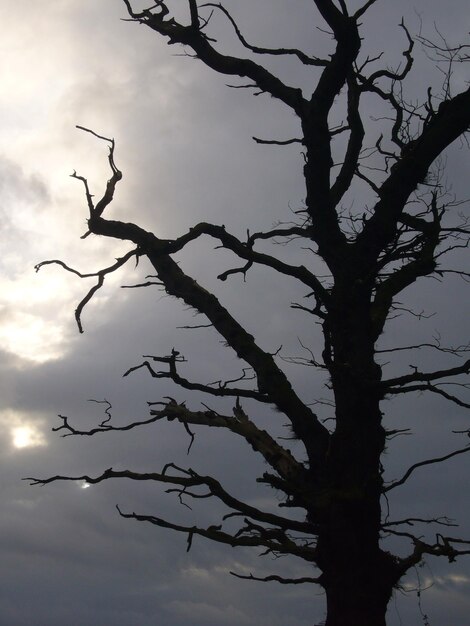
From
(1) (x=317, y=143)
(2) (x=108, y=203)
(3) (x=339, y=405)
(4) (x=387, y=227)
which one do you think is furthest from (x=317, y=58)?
(3) (x=339, y=405)

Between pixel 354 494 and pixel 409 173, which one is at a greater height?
pixel 409 173

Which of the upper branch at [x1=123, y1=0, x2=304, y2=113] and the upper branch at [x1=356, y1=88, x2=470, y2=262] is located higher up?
the upper branch at [x1=123, y1=0, x2=304, y2=113]

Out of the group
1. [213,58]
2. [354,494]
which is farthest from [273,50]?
[354,494]

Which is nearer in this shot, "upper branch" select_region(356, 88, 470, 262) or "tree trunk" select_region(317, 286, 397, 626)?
"tree trunk" select_region(317, 286, 397, 626)

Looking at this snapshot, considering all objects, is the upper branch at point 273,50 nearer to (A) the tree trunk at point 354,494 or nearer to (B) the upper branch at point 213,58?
(B) the upper branch at point 213,58

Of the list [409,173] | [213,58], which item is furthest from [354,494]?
[213,58]

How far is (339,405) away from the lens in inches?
320

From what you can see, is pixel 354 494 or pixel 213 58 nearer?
pixel 354 494

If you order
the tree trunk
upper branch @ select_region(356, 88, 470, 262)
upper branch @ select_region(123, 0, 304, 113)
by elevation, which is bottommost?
the tree trunk

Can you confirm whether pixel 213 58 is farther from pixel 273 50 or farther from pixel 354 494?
pixel 354 494

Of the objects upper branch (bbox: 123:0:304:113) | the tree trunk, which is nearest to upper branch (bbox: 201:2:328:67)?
upper branch (bbox: 123:0:304:113)

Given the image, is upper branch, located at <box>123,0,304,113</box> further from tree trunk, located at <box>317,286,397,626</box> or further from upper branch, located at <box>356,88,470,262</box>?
tree trunk, located at <box>317,286,397,626</box>

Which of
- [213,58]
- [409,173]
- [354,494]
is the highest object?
[213,58]

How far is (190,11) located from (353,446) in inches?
215
